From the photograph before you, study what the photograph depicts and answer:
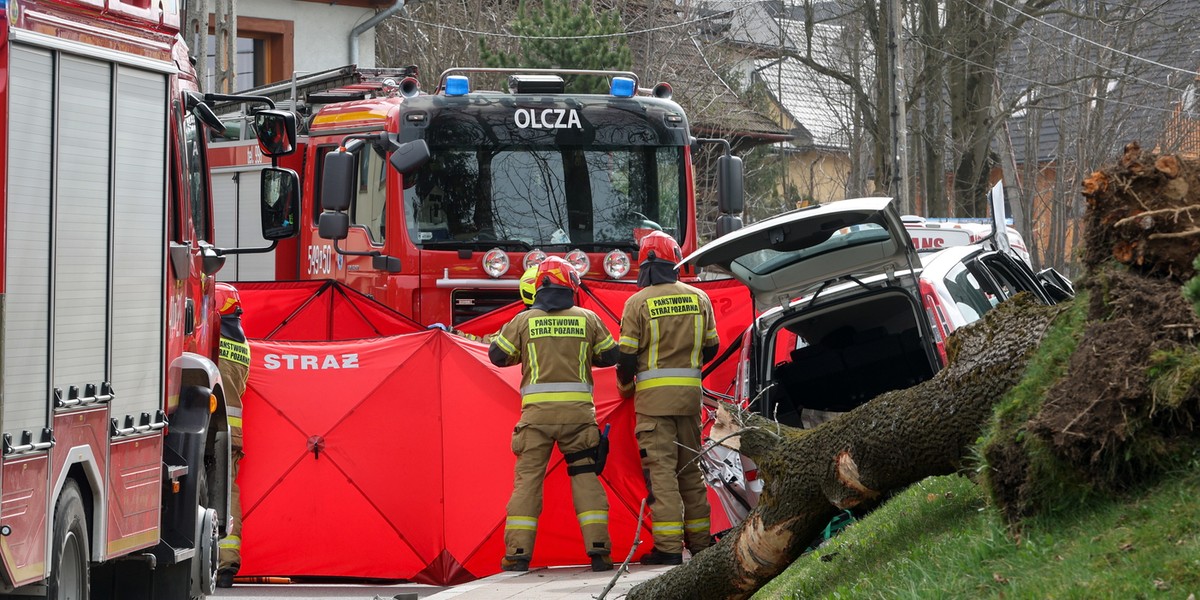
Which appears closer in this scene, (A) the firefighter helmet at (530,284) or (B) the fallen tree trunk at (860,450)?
(B) the fallen tree trunk at (860,450)

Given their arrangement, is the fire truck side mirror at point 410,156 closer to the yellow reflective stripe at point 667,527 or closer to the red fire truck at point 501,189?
the red fire truck at point 501,189

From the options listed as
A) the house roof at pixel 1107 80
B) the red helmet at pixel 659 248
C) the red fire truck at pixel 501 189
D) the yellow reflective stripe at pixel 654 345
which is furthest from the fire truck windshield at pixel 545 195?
the house roof at pixel 1107 80

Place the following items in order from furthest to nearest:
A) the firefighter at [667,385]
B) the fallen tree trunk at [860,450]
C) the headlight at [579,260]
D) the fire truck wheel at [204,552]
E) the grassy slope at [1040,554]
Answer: the headlight at [579,260]
the firefighter at [667,385]
the fire truck wheel at [204,552]
the fallen tree trunk at [860,450]
the grassy slope at [1040,554]

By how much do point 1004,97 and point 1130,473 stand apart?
31.1m

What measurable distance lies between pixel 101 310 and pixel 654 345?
4481 mm

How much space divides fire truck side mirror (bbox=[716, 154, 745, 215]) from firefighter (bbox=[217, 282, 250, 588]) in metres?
4.38

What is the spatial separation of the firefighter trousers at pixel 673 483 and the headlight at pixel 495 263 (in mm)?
2330

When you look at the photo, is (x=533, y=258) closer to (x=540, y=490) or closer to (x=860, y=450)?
(x=540, y=490)

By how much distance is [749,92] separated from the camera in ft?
119

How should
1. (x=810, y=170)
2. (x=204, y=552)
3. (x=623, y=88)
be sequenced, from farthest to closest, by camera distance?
(x=810, y=170), (x=623, y=88), (x=204, y=552)

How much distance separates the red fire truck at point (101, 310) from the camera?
5.23 m

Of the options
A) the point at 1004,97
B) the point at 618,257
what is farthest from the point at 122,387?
the point at 1004,97

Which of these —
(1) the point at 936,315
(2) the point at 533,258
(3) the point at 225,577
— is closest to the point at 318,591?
(3) the point at 225,577

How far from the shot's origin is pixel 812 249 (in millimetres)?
8539
